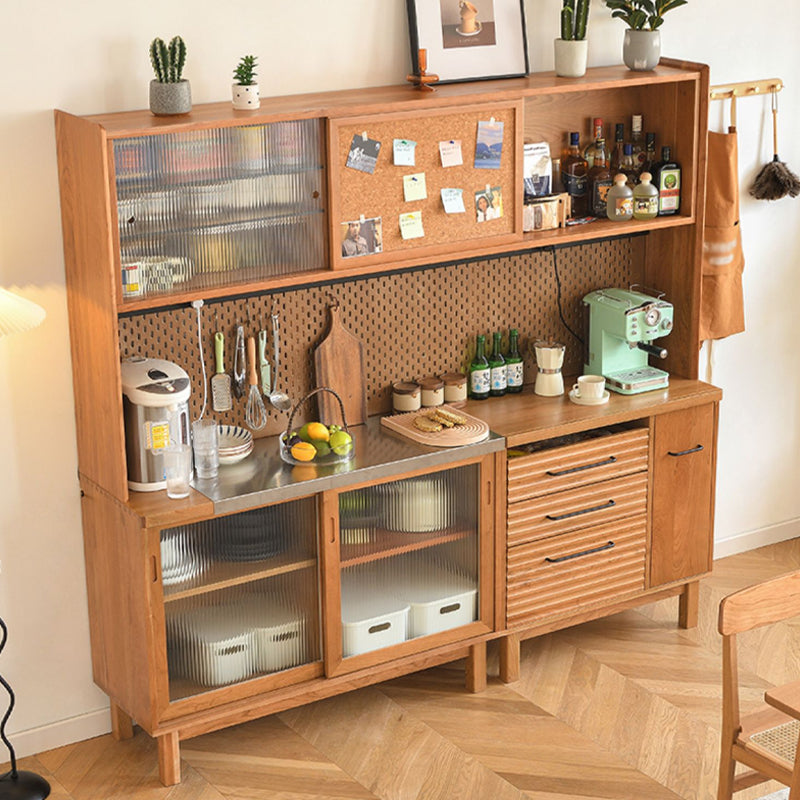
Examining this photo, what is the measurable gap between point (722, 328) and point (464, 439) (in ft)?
4.31

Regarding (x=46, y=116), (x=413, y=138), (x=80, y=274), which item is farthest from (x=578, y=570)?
(x=46, y=116)

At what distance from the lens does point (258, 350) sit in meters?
4.11

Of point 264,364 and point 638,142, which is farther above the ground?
point 638,142

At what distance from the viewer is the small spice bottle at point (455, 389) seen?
440 centimetres

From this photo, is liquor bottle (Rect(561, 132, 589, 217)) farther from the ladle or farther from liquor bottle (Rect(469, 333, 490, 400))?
the ladle

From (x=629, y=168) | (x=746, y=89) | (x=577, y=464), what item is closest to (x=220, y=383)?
(x=577, y=464)

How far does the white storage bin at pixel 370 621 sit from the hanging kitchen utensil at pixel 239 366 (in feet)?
2.25

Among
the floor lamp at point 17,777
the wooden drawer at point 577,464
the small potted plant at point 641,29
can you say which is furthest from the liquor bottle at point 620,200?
the floor lamp at point 17,777

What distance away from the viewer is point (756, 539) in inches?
214

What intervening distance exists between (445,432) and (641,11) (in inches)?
59.1

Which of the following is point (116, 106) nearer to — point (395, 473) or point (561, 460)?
point (395, 473)

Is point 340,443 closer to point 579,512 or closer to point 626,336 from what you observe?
point 579,512

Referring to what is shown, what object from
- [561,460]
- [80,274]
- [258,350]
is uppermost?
[80,274]

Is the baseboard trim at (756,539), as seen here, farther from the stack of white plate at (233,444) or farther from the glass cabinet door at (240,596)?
the stack of white plate at (233,444)
